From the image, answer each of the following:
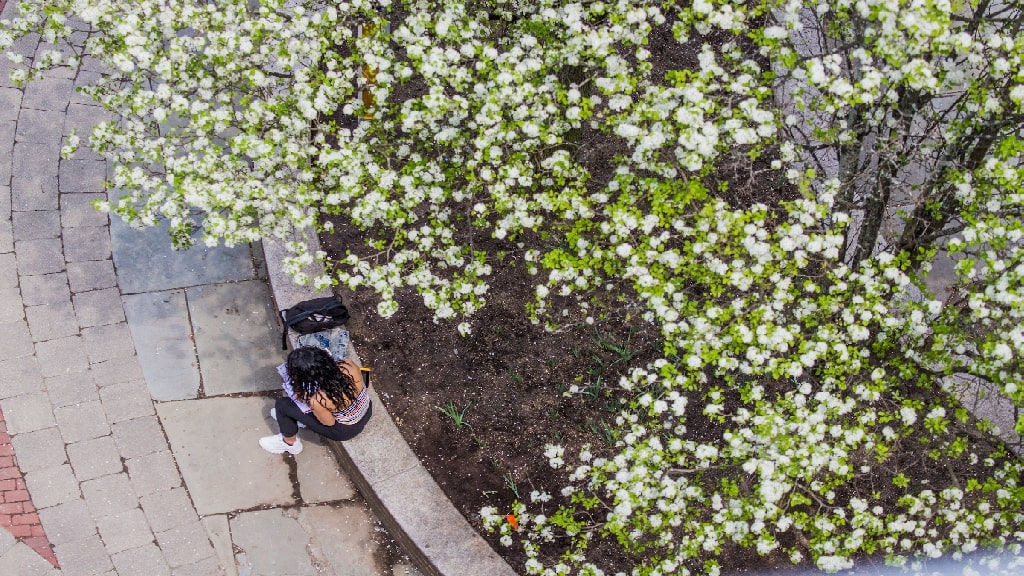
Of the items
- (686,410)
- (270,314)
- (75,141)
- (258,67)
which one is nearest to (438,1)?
(258,67)

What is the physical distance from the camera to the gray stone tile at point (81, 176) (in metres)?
8.10

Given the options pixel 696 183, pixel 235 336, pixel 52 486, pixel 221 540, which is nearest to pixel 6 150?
pixel 235 336

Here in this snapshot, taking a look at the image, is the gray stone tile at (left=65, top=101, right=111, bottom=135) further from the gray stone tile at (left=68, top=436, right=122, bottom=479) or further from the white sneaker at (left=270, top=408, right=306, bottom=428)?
the white sneaker at (left=270, top=408, right=306, bottom=428)

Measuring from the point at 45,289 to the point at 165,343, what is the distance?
1263 millimetres

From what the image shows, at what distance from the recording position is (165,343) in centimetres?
750

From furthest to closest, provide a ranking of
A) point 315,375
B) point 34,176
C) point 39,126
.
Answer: point 39,126
point 34,176
point 315,375

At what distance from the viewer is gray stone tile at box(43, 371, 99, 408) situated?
282 inches

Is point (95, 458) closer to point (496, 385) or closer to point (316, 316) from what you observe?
point (316, 316)

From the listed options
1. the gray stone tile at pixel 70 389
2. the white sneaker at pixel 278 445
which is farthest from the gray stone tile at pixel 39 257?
the white sneaker at pixel 278 445

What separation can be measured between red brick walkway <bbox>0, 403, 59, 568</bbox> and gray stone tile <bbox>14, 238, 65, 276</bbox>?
5.40ft

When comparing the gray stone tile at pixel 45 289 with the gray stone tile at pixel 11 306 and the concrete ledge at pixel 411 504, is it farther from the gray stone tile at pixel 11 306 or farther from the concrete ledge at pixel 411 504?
the concrete ledge at pixel 411 504

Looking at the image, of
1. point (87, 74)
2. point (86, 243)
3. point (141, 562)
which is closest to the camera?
point (141, 562)

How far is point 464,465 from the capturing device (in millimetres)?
6945

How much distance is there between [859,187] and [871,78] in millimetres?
2331
